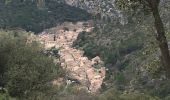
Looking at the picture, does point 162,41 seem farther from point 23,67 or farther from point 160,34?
point 23,67

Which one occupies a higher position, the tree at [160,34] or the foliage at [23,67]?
the tree at [160,34]

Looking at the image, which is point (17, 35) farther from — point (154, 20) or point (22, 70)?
point (154, 20)

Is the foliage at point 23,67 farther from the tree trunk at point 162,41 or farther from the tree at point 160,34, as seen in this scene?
the tree trunk at point 162,41

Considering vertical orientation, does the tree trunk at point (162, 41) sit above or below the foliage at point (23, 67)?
above

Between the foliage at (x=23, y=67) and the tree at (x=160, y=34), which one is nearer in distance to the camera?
the tree at (x=160, y=34)

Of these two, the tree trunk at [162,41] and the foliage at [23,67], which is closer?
the tree trunk at [162,41]

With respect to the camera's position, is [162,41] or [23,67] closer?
[162,41]

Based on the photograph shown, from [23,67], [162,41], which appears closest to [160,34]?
[162,41]

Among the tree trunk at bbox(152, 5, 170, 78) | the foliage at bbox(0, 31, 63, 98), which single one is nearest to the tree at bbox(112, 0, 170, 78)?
the tree trunk at bbox(152, 5, 170, 78)

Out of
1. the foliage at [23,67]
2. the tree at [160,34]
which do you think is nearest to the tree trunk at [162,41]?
the tree at [160,34]

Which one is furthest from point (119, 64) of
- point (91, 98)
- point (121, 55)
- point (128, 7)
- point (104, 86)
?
point (128, 7)

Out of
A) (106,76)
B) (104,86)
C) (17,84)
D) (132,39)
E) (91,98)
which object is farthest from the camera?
(132,39)
